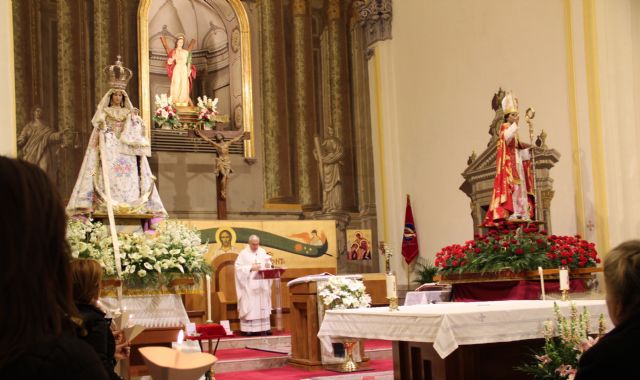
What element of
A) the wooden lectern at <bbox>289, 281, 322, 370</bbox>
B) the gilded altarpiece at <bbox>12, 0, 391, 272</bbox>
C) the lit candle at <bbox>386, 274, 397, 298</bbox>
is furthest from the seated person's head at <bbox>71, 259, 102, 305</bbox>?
the gilded altarpiece at <bbox>12, 0, 391, 272</bbox>

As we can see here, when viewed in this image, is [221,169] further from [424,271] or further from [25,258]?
[25,258]

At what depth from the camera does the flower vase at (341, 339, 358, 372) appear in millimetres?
9891

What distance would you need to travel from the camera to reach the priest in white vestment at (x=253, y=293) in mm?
13344

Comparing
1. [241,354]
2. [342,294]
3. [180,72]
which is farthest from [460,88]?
[241,354]

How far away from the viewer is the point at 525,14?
1408 cm

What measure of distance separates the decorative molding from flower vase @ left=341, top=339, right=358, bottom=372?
9.72m

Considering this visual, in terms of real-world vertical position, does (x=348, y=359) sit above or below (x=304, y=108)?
below

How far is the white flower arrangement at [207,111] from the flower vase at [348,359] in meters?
7.98

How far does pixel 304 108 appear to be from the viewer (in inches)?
714

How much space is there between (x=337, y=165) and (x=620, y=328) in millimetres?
15886

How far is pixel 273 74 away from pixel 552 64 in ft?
21.9

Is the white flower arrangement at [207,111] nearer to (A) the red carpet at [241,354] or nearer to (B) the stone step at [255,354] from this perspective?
(B) the stone step at [255,354]

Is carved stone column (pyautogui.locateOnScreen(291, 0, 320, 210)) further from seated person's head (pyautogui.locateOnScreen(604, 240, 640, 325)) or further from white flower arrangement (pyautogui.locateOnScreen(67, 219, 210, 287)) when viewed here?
seated person's head (pyautogui.locateOnScreen(604, 240, 640, 325))

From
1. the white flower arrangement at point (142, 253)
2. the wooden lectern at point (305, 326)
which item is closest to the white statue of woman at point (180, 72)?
the wooden lectern at point (305, 326)
